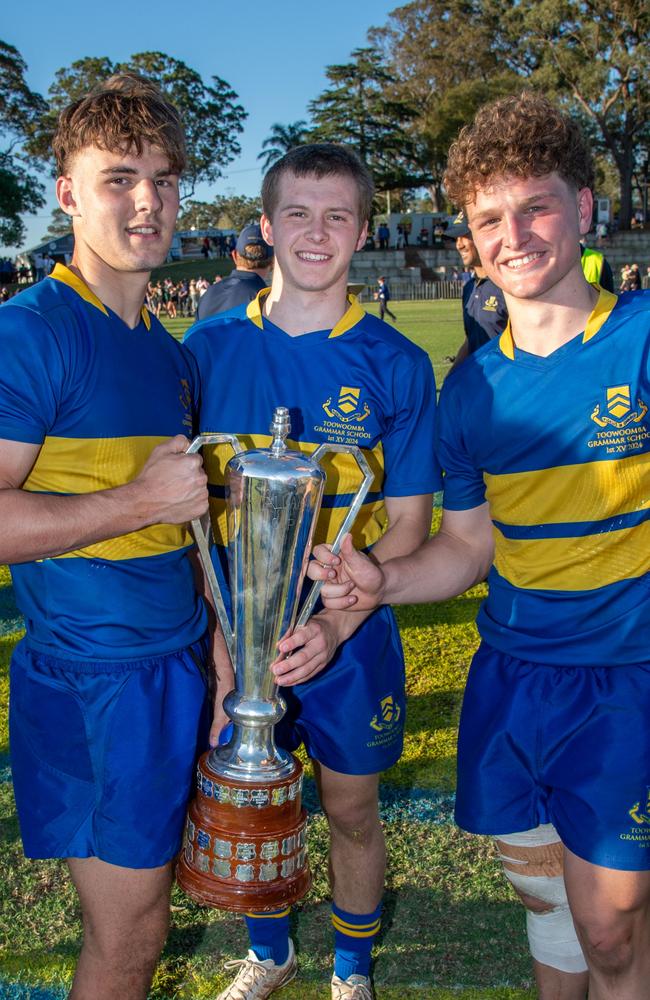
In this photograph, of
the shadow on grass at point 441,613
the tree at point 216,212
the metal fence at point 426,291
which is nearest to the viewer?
the shadow on grass at point 441,613

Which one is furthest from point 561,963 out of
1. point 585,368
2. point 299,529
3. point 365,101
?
point 365,101

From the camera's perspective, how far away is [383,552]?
2555mm

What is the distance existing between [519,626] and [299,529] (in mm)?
605

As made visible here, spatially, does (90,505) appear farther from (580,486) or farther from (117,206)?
(580,486)

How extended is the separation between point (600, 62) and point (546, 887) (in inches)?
2362

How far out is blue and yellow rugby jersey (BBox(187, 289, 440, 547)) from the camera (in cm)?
253

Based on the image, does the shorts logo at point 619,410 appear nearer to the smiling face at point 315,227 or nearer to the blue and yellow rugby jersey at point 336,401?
the blue and yellow rugby jersey at point 336,401

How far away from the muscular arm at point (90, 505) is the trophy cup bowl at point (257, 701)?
6cm

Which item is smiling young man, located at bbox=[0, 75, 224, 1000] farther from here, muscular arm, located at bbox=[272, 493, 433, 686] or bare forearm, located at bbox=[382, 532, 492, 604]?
bare forearm, located at bbox=[382, 532, 492, 604]

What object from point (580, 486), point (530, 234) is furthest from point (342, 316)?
point (580, 486)

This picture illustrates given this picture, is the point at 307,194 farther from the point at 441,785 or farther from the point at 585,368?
the point at 441,785

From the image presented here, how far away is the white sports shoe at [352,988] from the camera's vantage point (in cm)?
268

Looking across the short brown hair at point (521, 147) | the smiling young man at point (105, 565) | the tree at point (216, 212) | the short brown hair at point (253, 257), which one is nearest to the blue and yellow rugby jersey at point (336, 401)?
the smiling young man at point (105, 565)

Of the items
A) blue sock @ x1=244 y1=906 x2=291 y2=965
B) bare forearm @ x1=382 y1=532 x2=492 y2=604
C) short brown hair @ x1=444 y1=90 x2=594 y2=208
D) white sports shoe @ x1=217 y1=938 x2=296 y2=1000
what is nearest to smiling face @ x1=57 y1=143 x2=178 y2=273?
short brown hair @ x1=444 y1=90 x2=594 y2=208
